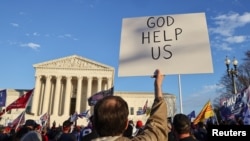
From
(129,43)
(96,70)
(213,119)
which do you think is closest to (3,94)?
(213,119)

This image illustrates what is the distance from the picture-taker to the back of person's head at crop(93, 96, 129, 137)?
6.97 ft

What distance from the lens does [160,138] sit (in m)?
2.21

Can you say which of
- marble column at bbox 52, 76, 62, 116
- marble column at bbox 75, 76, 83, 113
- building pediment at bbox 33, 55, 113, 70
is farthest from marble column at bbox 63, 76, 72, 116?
building pediment at bbox 33, 55, 113, 70

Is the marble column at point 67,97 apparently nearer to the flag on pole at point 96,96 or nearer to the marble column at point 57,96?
the marble column at point 57,96

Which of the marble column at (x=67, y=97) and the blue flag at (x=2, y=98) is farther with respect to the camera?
the marble column at (x=67, y=97)

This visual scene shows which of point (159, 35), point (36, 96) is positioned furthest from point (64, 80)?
point (159, 35)

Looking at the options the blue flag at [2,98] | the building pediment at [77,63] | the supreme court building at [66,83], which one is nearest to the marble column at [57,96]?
the supreme court building at [66,83]

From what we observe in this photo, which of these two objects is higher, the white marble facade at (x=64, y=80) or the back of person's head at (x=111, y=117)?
the white marble facade at (x=64, y=80)

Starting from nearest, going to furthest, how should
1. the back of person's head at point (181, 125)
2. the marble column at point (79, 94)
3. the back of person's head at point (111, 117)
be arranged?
1. the back of person's head at point (111, 117)
2. the back of person's head at point (181, 125)
3. the marble column at point (79, 94)

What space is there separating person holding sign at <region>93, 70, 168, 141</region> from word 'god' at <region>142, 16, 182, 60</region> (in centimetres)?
204

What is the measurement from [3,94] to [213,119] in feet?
39.3

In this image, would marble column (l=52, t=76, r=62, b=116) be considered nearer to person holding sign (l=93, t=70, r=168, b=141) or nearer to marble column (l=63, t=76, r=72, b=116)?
marble column (l=63, t=76, r=72, b=116)

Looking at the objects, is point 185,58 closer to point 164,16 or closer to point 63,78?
point 164,16

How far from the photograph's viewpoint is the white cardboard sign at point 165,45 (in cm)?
424
